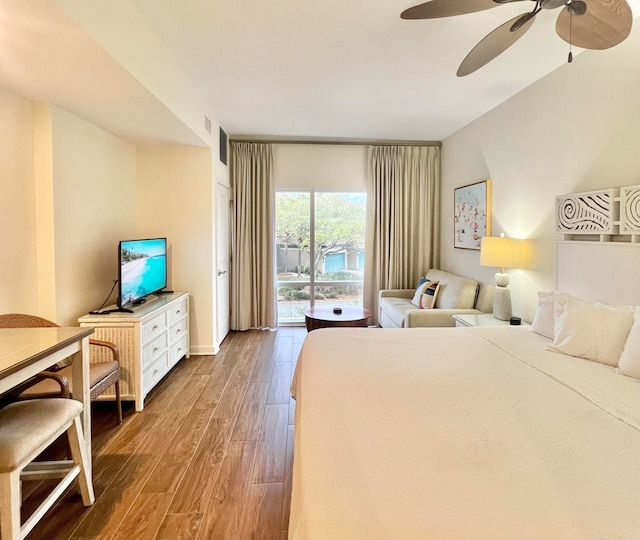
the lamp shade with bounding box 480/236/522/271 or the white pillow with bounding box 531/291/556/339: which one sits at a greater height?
the lamp shade with bounding box 480/236/522/271

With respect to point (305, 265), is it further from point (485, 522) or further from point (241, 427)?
point (485, 522)

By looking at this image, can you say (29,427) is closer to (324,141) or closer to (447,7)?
(447,7)

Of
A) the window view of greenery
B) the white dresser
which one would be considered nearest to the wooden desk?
the white dresser

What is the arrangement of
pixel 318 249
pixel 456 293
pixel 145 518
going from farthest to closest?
pixel 318 249, pixel 456 293, pixel 145 518

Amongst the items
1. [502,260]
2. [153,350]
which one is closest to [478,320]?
[502,260]

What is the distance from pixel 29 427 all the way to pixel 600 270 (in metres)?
3.20

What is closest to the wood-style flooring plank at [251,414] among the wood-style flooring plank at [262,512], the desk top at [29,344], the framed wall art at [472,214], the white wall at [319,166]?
the wood-style flooring plank at [262,512]

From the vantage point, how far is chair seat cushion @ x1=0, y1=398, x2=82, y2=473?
131 centimetres

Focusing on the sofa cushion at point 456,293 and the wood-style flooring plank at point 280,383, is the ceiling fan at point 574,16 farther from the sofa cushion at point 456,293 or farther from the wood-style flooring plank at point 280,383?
the wood-style flooring plank at point 280,383

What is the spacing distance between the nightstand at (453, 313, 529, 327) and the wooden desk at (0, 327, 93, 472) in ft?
9.35

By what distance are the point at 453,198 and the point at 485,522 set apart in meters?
4.30

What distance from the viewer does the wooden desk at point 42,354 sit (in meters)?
1.32

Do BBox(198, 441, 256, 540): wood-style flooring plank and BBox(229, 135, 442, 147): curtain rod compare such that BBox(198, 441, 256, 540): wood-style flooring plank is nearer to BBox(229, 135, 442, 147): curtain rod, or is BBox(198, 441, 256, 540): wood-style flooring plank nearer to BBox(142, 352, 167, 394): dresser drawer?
BBox(142, 352, 167, 394): dresser drawer

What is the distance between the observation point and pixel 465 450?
3.64 feet
